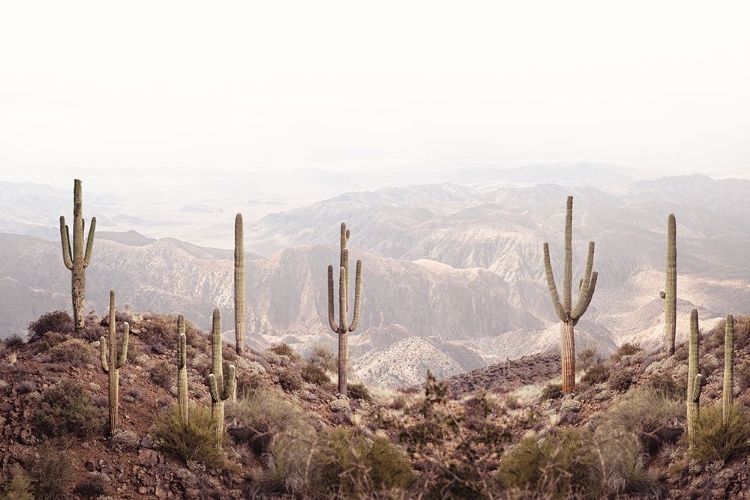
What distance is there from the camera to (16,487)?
1400 cm

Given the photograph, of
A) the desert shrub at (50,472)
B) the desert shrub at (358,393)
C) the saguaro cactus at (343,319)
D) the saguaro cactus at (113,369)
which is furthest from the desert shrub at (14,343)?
the desert shrub at (358,393)

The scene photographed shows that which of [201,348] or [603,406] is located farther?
[201,348]

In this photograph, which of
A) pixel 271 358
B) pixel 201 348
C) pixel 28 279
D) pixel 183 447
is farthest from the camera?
pixel 28 279

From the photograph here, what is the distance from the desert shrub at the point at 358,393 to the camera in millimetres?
27108

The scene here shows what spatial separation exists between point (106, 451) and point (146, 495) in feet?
4.96

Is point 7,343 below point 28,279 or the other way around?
the other way around

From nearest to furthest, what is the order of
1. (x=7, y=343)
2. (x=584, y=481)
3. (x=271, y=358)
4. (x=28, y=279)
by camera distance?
(x=584, y=481) → (x=7, y=343) → (x=271, y=358) → (x=28, y=279)

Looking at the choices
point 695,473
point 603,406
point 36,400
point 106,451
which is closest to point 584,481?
point 695,473

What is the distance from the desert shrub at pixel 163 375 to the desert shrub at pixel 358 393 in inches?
310

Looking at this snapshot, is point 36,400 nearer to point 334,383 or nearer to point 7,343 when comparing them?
point 7,343

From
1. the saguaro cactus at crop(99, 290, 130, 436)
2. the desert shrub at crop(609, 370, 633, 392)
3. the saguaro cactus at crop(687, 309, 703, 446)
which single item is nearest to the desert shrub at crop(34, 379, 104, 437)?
the saguaro cactus at crop(99, 290, 130, 436)

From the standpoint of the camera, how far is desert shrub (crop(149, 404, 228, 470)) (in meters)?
16.4

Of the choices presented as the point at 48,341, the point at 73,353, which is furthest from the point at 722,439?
the point at 48,341

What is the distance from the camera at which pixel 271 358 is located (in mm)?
27328
